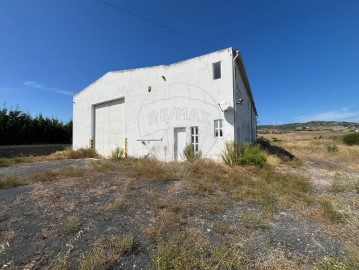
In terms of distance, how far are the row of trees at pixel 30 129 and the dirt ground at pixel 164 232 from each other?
1435 cm

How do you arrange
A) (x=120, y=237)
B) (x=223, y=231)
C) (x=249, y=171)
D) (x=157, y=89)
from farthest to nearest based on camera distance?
(x=157, y=89), (x=249, y=171), (x=223, y=231), (x=120, y=237)

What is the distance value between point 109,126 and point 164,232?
42.0 feet

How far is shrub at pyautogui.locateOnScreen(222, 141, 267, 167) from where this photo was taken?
911cm

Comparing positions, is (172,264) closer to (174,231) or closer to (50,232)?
(174,231)

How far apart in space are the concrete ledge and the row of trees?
95cm

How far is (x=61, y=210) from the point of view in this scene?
14.5ft

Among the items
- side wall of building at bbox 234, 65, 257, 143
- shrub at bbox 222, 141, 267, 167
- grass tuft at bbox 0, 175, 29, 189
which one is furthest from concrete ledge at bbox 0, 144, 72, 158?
side wall of building at bbox 234, 65, 257, 143

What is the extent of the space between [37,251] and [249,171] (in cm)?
718

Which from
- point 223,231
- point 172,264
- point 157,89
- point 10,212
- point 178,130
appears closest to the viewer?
point 172,264

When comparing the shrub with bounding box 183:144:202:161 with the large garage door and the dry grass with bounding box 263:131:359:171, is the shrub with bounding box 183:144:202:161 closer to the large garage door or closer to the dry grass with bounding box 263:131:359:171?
the large garage door

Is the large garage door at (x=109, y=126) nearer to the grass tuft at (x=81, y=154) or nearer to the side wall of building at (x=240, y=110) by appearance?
the grass tuft at (x=81, y=154)

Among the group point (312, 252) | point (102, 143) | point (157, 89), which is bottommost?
point (312, 252)

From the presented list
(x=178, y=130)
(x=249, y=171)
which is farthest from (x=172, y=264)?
(x=178, y=130)

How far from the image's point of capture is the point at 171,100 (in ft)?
39.7
